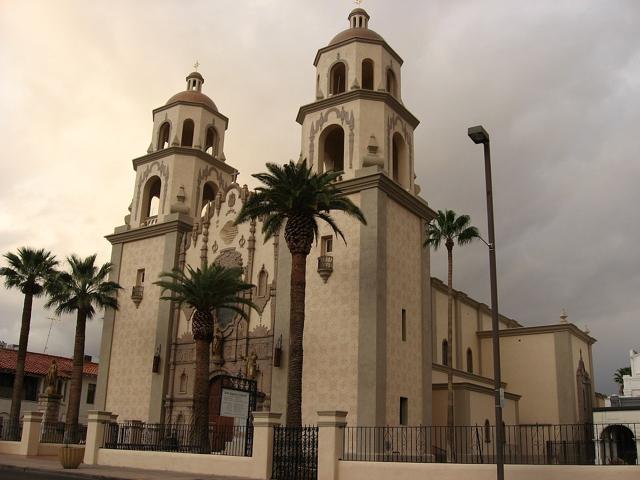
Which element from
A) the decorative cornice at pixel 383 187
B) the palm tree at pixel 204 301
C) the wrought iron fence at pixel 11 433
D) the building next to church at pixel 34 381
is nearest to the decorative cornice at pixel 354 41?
the decorative cornice at pixel 383 187

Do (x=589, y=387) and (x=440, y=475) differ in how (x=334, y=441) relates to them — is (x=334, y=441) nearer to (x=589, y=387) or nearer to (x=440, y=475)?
(x=440, y=475)

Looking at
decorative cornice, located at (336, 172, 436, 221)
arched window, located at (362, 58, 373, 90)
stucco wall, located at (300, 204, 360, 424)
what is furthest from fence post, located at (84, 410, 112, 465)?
arched window, located at (362, 58, 373, 90)

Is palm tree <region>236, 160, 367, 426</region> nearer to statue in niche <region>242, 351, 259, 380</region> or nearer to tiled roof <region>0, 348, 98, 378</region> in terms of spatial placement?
statue in niche <region>242, 351, 259, 380</region>

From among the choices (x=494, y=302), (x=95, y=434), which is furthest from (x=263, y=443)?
(x=95, y=434)

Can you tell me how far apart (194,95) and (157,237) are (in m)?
9.88

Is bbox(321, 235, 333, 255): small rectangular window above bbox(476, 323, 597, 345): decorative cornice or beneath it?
above

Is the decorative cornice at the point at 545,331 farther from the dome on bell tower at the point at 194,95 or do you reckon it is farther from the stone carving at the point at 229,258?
the dome on bell tower at the point at 194,95

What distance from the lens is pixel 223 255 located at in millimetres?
37625

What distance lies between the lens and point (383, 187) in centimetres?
3203

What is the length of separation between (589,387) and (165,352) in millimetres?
31059

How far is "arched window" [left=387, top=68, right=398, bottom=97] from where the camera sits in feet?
120

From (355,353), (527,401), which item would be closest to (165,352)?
(355,353)

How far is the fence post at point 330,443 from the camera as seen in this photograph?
2108 centimetres

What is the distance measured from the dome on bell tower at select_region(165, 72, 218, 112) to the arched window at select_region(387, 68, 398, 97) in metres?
A: 13.1
